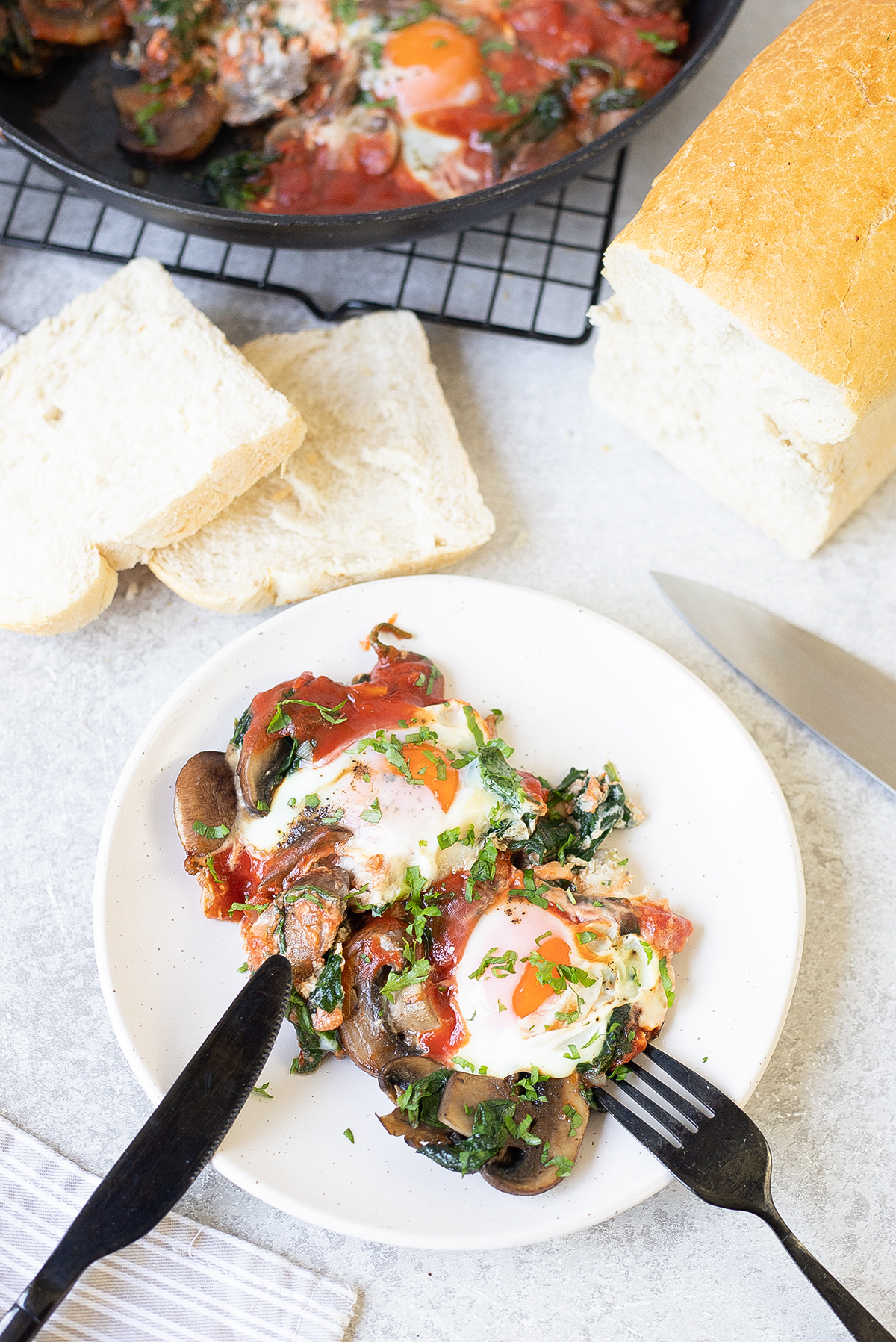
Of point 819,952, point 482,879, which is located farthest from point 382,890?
point 819,952

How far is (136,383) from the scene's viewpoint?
3.15 meters

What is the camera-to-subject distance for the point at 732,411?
295 cm

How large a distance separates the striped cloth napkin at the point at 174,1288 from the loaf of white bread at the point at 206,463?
5.15ft

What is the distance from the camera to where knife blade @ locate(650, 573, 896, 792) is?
9.70 ft

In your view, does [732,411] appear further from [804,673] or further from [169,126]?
[169,126]

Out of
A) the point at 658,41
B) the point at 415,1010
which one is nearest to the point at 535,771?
the point at 415,1010

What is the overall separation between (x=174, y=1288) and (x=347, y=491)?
2189mm

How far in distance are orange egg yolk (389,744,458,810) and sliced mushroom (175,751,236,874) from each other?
0.45 meters

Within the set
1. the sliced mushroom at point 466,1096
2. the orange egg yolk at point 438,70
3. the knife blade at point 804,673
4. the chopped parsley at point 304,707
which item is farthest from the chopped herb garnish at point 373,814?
the orange egg yolk at point 438,70

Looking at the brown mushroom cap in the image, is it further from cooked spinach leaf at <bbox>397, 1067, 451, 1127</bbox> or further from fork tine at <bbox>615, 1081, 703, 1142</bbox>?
fork tine at <bbox>615, 1081, 703, 1142</bbox>

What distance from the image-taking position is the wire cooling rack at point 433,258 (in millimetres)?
3570

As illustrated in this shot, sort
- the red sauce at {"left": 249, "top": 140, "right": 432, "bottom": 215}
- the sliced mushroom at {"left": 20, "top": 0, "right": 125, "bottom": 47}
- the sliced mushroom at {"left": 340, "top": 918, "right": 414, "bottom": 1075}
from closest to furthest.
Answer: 1. the sliced mushroom at {"left": 340, "top": 918, "right": 414, "bottom": 1075}
2. the red sauce at {"left": 249, "top": 140, "right": 432, "bottom": 215}
3. the sliced mushroom at {"left": 20, "top": 0, "right": 125, "bottom": 47}

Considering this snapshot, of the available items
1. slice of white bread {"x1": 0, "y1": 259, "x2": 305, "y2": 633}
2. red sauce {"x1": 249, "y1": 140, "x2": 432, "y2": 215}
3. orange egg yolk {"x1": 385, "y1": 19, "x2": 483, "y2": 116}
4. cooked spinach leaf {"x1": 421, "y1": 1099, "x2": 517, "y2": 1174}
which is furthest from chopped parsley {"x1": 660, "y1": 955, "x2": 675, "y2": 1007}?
orange egg yolk {"x1": 385, "y1": 19, "x2": 483, "y2": 116}

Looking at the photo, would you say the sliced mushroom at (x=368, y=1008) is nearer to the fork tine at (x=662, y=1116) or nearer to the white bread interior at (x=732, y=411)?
the fork tine at (x=662, y=1116)
